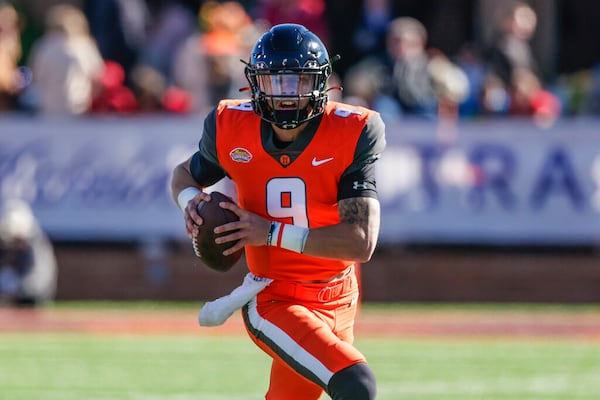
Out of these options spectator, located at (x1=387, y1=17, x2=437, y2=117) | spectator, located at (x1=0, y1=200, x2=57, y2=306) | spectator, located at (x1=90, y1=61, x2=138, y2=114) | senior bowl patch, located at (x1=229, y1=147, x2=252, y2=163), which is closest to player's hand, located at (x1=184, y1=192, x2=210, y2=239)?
senior bowl patch, located at (x1=229, y1=147, x2=252, y2=163)

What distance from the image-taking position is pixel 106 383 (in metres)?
8.33

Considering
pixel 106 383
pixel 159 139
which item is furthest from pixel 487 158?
pixel 106 383

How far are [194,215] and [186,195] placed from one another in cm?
27

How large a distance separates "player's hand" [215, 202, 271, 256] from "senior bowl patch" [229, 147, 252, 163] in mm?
271

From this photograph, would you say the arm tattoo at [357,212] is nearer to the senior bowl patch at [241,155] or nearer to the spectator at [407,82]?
the senior bowl patch at [241,155]

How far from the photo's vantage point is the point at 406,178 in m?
12.2

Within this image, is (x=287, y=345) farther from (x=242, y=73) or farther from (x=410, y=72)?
(x=242, y=73)

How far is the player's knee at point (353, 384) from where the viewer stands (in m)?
4.89

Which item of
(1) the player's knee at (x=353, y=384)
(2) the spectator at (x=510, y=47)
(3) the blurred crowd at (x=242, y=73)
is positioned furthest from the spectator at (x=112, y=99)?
(1) the player's knee at (x=353, y=384)

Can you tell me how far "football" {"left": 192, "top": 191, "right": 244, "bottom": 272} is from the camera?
5285mm

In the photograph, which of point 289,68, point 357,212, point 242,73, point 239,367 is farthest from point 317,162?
point 242,73

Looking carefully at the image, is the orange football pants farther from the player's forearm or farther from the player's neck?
the player's neck

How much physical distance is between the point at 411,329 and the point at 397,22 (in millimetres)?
3175

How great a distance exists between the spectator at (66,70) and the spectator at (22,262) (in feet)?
4.43
